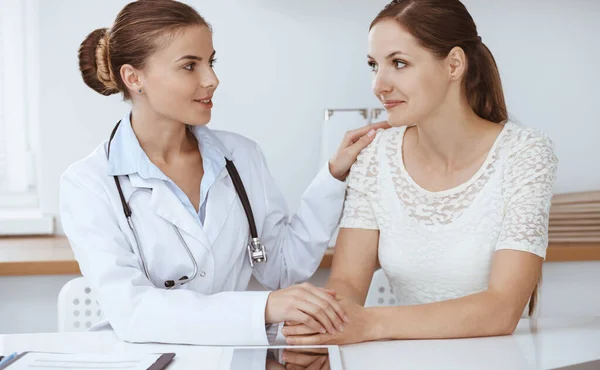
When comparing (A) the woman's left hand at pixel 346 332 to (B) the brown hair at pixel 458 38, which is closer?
(A) the woman's left hand at pixel 346 332

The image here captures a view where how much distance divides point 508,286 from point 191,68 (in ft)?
2.62

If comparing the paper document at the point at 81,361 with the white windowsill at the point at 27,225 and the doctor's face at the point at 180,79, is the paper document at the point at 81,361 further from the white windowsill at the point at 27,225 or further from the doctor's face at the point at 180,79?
the white windowsill at the point at 27,225

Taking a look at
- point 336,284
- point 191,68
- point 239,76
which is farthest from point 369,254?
point 239,76

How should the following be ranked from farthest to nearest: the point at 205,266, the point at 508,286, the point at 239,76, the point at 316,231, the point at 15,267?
the point at 239,76 → the point at 15,267 → the point at 316,231 → the point at 205,266 → the point at 508,286

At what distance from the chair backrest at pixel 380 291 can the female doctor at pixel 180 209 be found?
16 cm

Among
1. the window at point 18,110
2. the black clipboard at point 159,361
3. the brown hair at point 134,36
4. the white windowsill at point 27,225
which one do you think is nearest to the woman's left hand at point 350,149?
the brown hair at point 134,36

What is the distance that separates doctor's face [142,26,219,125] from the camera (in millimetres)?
1672

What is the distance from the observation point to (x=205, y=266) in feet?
5.45

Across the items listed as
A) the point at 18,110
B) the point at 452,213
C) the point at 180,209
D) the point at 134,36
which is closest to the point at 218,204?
the point at 180,209

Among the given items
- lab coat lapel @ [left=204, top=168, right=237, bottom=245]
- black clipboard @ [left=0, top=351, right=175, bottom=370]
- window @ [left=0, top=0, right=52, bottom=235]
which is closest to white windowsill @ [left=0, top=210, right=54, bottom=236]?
window @ [left=0, top=0, right=52, bottom=235]

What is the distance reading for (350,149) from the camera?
1817mm

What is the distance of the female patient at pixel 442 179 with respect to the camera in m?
1.56

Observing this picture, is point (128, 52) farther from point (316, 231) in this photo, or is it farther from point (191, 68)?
point (316, 231)

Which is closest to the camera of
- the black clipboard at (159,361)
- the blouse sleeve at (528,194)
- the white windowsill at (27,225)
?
the black clipboard at (159,361)
